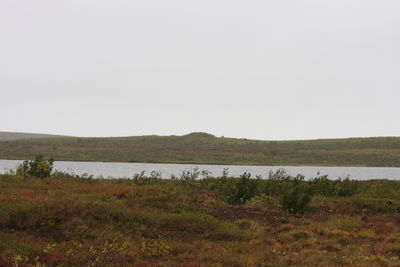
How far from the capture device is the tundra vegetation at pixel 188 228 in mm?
11266

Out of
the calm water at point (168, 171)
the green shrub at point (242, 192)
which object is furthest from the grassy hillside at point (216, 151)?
the green shrub at point (242, 192)

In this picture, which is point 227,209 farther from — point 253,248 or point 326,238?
point 253,248

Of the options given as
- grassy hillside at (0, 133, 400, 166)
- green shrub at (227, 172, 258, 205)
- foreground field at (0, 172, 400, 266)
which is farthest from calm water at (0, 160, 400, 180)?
foreground field at (0, 172, 400, 266)

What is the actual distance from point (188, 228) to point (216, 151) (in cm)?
8430

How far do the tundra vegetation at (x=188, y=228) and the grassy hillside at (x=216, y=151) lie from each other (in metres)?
64.9

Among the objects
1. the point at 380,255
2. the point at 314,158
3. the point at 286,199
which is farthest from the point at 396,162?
the point at 380,255

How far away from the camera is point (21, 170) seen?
27.6 meters

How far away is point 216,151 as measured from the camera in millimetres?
99375

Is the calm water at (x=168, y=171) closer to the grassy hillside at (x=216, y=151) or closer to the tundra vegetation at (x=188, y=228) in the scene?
the grassy hillside at (x=216, y=151)

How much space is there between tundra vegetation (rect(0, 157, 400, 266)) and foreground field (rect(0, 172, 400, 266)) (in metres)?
0.04

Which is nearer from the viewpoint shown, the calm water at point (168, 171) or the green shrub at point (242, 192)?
the green shrub at point (242, 192)

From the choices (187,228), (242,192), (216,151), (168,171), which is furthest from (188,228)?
(216,151)

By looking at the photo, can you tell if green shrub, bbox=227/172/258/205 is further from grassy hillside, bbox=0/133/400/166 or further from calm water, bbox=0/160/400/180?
grassy hillside, bbox=0/133/400/166

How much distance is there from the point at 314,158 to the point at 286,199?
77.7m
